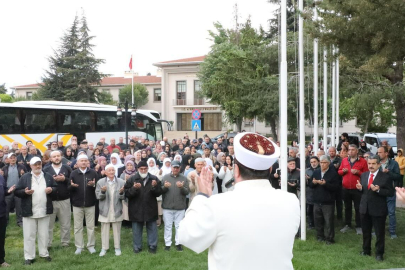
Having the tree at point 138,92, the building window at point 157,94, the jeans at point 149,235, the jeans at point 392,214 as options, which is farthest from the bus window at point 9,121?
the building window at point 157,94

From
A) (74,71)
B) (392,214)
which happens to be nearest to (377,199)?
(392,214)

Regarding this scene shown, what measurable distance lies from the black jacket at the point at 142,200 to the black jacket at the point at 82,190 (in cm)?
86

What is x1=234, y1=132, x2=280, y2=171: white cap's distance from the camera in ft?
8.35

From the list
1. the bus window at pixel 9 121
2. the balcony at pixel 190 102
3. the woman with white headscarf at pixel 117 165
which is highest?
the balcony at pixel 190 102

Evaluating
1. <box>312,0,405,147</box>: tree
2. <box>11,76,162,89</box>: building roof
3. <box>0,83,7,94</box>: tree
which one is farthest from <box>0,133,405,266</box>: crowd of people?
<box>0,83,7,94</box>: tree

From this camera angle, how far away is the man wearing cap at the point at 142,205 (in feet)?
30.0

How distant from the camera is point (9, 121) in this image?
2078 centimetres

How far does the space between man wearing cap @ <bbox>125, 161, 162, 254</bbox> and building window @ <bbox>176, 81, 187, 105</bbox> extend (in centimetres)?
4822

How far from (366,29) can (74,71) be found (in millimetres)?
43815

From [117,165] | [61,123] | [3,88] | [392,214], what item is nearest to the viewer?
[392,214]

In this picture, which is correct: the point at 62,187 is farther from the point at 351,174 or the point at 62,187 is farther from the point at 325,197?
the point at 351,174

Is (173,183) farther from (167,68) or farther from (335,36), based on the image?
(167,68)

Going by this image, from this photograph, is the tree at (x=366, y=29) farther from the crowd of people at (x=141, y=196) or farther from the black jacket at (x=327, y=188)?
the black jacket at (x=327, y=188)

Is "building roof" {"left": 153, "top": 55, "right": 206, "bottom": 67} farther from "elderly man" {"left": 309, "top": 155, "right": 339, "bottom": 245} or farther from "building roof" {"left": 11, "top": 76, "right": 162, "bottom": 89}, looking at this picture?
"elderly man" {"left": 309, "top": 155, "right": 339, "bottom": 245}
